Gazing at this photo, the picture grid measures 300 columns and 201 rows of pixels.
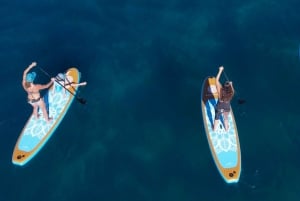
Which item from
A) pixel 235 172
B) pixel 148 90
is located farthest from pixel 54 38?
pixel 235 172

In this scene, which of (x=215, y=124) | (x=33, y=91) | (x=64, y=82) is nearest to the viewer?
(x=33, y=91)

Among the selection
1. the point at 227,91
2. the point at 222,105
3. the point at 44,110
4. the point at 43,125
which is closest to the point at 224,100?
the point at 222,105

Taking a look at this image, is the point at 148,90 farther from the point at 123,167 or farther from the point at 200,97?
the point at 123,167

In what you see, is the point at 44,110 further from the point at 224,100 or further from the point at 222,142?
the point at 222,142

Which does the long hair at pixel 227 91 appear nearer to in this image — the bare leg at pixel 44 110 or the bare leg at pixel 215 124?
the bare leg at pixel 215 124

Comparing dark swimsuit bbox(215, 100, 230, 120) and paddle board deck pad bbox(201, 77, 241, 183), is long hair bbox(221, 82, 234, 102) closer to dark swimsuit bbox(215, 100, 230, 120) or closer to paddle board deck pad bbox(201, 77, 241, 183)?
dark swimsuit bbox(215, 100, 230, 120)

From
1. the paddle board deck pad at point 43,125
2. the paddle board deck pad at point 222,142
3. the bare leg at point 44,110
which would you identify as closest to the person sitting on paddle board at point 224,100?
the paddle board deck pad at point 222,142
